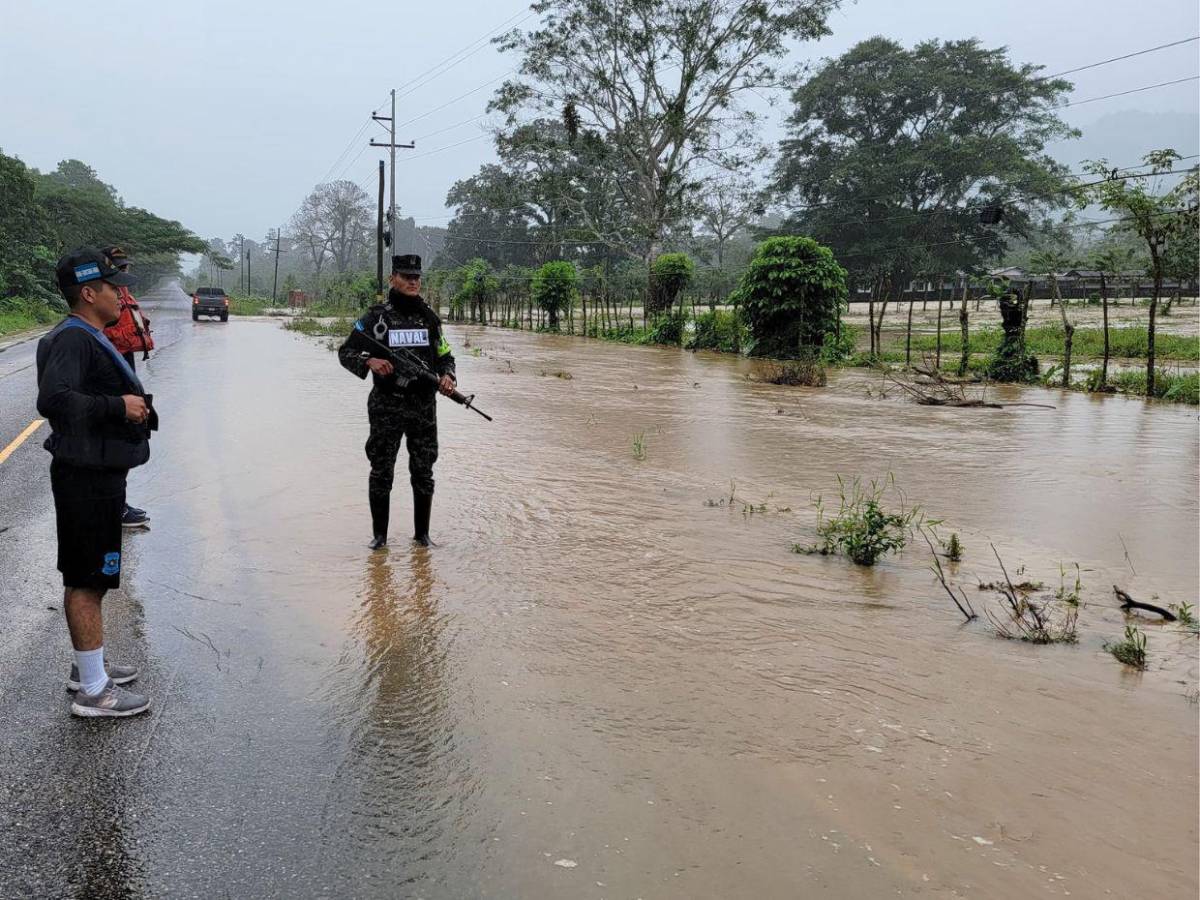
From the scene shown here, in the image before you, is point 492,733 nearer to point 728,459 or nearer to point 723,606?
point 723,606

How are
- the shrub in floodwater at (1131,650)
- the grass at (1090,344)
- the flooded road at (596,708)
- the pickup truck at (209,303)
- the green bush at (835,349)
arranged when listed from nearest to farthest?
1. the flooded road at (596,708)
2. the shrub in floodwater at (1131,650)
3. the grass at (1090,344)
4. the green bush at (835,349)
5. the pickup truck at (209,303)

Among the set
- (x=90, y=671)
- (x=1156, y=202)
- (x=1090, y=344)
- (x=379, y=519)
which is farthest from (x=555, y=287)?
(x=90, y=671)

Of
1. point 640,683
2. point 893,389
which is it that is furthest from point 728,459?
point 893,389

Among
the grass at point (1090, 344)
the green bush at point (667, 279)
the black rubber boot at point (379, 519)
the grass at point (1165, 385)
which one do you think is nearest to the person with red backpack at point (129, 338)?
the black rubber boot at point (379, 519)

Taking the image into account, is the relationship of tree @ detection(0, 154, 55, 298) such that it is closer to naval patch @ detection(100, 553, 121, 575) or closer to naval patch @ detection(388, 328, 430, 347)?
naval patch @ detection(388, 328, 430, 347)

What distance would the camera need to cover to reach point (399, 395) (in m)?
5.54

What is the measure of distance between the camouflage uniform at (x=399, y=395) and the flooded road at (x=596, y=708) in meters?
0.51

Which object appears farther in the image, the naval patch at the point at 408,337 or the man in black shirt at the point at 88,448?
the naval patch at the point at 408,337

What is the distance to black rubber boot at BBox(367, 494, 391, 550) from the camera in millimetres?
5699

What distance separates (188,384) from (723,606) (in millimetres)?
11999

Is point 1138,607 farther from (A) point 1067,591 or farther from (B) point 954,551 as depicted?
(B) point 954,551

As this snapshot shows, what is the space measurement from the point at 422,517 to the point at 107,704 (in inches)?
101

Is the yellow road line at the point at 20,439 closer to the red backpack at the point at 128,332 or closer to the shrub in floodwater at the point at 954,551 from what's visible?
the red backpack at the point at 128,332

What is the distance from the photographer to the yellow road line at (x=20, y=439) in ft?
27.1
